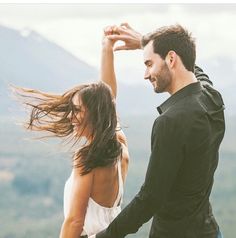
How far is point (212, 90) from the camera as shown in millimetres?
2049

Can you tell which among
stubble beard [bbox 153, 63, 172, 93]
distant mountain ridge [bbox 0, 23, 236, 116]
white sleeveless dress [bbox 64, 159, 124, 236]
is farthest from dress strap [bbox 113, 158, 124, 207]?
distant mountain ridge [bbox 0, 23, 236, 116]

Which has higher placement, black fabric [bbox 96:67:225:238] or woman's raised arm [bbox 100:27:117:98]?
woman's raised arm [bbox 100:27:117:98]

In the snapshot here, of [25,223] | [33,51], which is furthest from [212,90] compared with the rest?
[33,51]

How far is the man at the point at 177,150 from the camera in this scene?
5.91ft

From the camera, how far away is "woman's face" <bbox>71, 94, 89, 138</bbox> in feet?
6.44

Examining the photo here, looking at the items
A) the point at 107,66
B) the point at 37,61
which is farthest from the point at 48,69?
the point at 107,66

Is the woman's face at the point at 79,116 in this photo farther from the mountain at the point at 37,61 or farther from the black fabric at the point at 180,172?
the mountain at the point at 37,61

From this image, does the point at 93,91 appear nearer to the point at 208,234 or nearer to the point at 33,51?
the point at 208,234

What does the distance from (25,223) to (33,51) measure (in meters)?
34.4

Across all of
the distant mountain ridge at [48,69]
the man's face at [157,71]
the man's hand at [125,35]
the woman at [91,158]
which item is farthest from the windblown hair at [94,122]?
the distant mountain ridge at [48,69]

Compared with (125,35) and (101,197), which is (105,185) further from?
(125,35)

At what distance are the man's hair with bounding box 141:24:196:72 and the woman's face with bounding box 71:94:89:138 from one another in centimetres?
29

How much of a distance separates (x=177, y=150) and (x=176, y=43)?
13.5 inches

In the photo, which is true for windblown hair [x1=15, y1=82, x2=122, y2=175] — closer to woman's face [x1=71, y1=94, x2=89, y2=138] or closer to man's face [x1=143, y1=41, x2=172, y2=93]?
woman's face [x1=71, y1=94, x2=89, y2=138]
